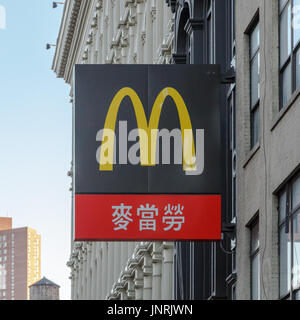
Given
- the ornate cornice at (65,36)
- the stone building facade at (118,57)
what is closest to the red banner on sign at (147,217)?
the stone building facade at (118,57)

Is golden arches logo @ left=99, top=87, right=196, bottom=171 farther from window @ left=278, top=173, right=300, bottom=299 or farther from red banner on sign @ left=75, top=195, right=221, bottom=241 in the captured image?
window @ left=278, top=173, right=300, bottom=299

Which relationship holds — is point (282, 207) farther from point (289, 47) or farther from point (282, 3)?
point (282, 3)

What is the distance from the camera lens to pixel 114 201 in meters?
23.9

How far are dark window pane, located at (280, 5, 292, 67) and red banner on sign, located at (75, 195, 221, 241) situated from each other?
4.09 meters

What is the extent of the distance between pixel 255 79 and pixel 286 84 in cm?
277

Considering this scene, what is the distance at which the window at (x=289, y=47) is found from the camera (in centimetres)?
2030

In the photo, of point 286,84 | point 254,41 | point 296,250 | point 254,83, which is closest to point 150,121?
point 254,83

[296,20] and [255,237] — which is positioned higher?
[296,20]

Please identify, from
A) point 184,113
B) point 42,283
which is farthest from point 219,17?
point 42,283

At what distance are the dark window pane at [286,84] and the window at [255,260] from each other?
9.89 ft

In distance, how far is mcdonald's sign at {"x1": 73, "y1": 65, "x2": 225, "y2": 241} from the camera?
78.0 ft

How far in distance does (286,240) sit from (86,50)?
50794 millimetres

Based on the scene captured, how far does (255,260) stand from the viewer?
74.9ft

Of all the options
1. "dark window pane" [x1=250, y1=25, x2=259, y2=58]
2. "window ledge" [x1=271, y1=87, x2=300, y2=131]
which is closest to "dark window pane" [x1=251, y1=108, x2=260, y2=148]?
"dark window pane" [x1=250, y1=25, x2=259, y2=58]
